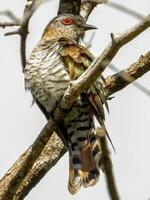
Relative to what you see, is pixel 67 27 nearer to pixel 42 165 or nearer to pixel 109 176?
pixel 42 165

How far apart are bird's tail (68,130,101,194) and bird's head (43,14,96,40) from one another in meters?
1.55

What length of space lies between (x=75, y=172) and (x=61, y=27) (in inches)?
80.7

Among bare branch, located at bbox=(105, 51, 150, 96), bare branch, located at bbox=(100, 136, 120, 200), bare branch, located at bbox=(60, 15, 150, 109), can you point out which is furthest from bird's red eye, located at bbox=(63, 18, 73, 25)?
bare branch, located at bbox=(100, 136, 120, 200)

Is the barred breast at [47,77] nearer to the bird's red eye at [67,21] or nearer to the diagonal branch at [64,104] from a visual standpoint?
the diagonal branch at [64,104]

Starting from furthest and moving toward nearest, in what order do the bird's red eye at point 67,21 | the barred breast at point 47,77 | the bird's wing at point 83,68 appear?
the bird's red eye at point 67,21 < the barred breast at point 47,77 < the bird's wing at point 83,68

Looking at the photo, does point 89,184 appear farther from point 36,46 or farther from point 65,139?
point 36,46

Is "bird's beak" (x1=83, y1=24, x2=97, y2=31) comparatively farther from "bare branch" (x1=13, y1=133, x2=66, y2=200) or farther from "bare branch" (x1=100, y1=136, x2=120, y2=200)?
"bare branch" (x1=100, y1=136, x2=120, y2=200)

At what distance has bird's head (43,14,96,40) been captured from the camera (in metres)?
5.74

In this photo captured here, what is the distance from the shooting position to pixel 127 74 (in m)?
4.60

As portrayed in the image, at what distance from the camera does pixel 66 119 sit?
4.68 metres

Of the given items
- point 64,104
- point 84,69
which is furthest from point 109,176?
point 84,69

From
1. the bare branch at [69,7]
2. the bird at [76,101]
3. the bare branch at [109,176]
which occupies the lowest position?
the bird at [76,101]

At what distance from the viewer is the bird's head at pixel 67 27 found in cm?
574

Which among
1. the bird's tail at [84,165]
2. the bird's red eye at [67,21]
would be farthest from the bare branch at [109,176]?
the bird's red eye at [67,21]
